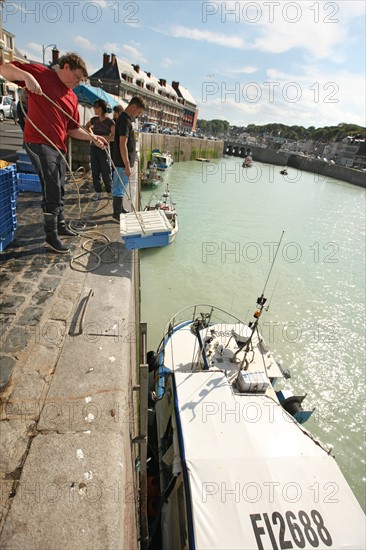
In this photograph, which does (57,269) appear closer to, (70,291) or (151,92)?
(70,291)

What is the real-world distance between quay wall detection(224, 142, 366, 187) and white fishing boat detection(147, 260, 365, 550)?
76.4 meters

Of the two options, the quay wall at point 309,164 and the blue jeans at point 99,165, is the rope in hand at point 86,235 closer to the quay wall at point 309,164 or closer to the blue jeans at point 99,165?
the blue jeans at point 99,165

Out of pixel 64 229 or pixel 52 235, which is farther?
pixel 64 229

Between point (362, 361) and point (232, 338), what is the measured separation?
22.1 feet

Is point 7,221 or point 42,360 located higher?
point 7,221

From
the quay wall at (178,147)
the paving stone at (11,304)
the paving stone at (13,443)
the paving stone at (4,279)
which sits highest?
the quay wall at (178,147)

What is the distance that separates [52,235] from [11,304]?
5.01ft

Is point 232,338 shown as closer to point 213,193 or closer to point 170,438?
point 170,438

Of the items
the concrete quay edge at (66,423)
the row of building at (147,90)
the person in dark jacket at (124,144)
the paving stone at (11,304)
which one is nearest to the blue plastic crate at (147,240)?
the person in dark jacket at (124,144)

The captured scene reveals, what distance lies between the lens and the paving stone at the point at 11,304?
11.5ft

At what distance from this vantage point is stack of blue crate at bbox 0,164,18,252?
4340 mm

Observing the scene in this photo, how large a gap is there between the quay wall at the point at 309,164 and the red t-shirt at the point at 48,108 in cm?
7674

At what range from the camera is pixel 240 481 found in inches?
137

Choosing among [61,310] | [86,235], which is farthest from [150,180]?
[61,310]
